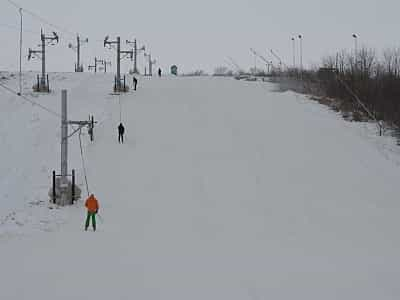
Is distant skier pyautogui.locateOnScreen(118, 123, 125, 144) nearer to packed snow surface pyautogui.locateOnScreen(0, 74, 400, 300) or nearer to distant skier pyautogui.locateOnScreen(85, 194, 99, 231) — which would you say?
packed snow surface pyautogui.locateOnScreen(0, 74, 400, 300)

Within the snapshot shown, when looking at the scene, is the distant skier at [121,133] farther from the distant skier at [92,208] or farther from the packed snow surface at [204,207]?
the distant skier at [92,208]

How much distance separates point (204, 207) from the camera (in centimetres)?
2248

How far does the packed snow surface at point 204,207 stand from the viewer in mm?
14227

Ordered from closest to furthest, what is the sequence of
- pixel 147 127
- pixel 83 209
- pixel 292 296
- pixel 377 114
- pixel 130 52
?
pixel 292 296 → pixel 83 209 → pixel 147 127 → pixel 377 114 → pixel 130 52

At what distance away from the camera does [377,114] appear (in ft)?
136

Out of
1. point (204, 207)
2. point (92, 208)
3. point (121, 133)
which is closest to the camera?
point (92, 208)

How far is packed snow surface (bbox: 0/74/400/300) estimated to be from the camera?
46.7 feet

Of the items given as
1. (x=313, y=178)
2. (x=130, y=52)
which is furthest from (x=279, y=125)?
(x=130, y=52)

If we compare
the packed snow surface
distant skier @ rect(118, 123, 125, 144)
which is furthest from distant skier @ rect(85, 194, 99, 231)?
distant skier @ rect(118, 123, 125, 144)

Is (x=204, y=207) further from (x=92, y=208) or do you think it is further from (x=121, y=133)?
(x=121, y=133)

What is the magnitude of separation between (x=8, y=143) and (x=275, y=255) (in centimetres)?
2213

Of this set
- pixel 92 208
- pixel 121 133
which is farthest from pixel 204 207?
pixel 121 133

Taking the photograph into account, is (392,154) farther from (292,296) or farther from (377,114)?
(292,296)

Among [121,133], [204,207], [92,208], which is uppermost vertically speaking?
[121,133]
